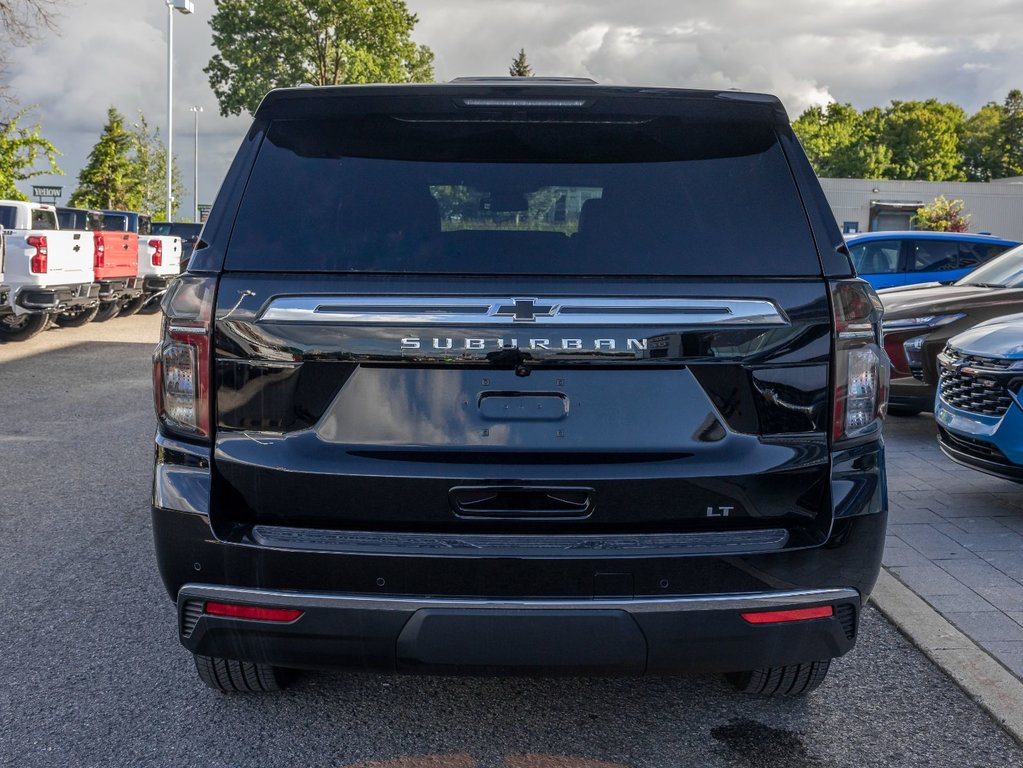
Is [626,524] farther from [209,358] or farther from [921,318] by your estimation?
[921,318]

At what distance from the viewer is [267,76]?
179 ft

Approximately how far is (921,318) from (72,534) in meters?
6.59

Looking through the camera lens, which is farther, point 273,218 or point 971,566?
point 971,566

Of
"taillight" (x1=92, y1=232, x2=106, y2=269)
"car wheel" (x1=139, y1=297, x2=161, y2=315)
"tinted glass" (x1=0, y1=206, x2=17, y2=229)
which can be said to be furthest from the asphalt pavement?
"car wheel" (x1=139, y1=297, x2=161, y2=315)

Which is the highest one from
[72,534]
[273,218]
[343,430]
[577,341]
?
[273,218]

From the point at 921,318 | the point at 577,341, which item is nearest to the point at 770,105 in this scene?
the point at 577,341

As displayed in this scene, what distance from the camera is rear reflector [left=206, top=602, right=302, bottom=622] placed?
113 inches

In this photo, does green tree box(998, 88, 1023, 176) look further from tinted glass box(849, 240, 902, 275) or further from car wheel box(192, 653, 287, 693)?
car wheel box(192, 653, 287, 693)

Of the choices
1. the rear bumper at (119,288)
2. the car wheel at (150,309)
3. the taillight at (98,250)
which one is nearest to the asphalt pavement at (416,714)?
the taillight at (98,250)

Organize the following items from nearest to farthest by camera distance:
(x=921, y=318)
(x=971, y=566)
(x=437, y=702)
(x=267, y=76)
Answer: (x=437, y=702), (x=971, y=566), (x=921, y=318), (x=267, y=76)

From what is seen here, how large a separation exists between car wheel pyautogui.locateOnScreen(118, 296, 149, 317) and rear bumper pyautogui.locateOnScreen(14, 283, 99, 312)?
5306 millimetres

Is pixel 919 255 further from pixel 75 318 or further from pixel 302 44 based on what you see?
pixel 302 44

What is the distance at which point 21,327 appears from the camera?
50.6 ft

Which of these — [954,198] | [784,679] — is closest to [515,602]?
[784,679]
